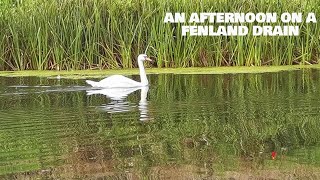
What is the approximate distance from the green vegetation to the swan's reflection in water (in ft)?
9.30

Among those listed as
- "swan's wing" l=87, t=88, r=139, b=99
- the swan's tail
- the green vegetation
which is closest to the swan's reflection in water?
"swan's wing" l=87, t=88, r=139, b=99

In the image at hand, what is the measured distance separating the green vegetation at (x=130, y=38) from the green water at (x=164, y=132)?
Result: 2758 mm

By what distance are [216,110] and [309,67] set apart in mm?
5812

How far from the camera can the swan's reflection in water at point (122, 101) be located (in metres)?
8.73

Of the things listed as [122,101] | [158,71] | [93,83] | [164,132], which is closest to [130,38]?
[158,71]

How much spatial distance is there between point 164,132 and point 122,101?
2.75 m

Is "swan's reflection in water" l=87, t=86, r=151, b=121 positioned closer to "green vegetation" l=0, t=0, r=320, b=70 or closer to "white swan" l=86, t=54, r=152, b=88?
"white swan" l=86, t=54, r=152, b=88

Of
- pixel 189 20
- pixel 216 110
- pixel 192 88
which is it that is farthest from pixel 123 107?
pixel 189 20

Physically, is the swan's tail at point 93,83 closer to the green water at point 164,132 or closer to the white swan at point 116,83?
the white swan at point 116,83

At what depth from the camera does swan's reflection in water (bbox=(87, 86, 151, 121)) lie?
8727mm

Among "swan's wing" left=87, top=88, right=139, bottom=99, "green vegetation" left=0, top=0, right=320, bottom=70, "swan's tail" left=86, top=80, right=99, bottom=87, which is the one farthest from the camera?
"green vegetation" left=0, top=0, right=320, bottom=70

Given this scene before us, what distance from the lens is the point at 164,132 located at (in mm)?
7137

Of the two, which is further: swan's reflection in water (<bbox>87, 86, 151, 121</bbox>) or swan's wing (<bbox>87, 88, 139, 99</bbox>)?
swan's wing (<bbox>87, 88, 139, 99</bbox>)

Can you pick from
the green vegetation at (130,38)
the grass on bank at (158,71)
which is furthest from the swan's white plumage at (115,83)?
the green vegetation at (130,38)
